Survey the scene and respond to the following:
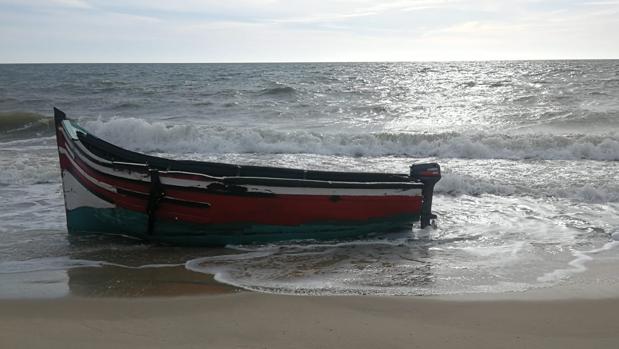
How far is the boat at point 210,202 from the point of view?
629 cm

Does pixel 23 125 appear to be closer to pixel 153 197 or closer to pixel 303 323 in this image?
pixel 153 197

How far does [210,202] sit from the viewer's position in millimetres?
6301

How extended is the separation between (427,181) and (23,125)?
16.9 metres

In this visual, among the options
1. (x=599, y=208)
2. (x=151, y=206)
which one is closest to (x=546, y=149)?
(x=599, y=208)

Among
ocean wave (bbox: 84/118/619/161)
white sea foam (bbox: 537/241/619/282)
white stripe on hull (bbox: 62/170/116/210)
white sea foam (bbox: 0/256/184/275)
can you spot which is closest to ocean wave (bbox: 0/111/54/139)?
ocean wave (bbox: 84/118/619/161)

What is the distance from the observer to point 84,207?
663 cm

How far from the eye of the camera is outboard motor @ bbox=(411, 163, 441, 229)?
689cm

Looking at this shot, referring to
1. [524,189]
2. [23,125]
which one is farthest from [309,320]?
[23,125]

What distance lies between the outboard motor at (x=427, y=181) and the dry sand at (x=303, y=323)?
243 cm

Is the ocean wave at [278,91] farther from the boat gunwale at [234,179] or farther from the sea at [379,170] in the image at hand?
the boat gunwale at [234,179]

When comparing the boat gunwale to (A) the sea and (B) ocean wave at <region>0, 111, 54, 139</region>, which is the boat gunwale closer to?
(A) the sea

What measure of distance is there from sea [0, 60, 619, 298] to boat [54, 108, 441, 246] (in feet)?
0.58

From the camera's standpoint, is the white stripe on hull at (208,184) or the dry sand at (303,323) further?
the white stripe on hull at (208,184)

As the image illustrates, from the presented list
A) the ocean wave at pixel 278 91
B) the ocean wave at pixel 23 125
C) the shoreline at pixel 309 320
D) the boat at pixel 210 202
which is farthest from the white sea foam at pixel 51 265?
the ocean wave at pixel 278 91
